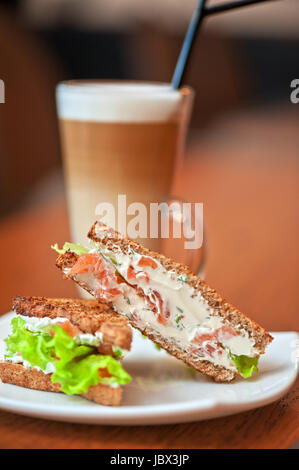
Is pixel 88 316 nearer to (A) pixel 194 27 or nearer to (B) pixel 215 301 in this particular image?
(B) pixel 215 301

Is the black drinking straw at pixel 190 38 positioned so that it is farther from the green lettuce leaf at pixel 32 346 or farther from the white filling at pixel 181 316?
the green lettuce leaf at pixel 32 346

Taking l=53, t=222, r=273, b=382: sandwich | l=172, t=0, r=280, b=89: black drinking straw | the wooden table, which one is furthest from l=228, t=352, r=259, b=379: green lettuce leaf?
l=172, t=0, r=280, b=89: black drinking straw

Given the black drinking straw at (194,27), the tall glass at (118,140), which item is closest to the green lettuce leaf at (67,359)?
the tall glass at (118,140)

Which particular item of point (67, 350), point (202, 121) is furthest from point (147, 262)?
point (202, 121)

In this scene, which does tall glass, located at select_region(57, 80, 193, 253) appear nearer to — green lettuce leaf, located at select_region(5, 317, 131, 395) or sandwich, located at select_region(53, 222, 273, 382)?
sandwich, located at select_region(53, 222, 273, 382)

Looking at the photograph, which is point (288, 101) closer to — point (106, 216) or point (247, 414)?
point (106, 216)
